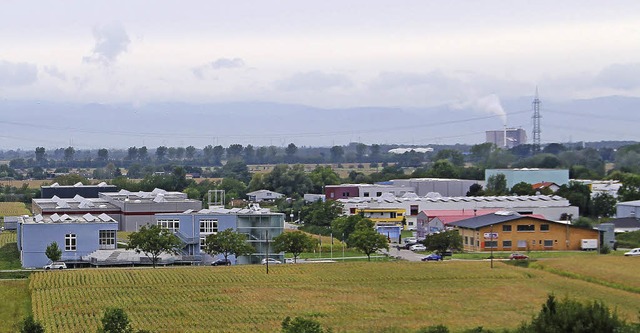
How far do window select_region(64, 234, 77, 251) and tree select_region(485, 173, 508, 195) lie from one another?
91.4 feet

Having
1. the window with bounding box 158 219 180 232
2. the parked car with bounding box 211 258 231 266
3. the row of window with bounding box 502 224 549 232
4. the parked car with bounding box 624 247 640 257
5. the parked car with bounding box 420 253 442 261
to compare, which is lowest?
the parked car with bounding box 211 258 231 266

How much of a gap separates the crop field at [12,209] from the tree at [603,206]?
87.3 feet

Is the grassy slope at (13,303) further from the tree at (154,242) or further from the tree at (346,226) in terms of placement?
the tree at (346,226)

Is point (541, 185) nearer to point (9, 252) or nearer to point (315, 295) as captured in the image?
point (9, 252)

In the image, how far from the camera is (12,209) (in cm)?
5706

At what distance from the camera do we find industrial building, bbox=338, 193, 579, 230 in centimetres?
4588

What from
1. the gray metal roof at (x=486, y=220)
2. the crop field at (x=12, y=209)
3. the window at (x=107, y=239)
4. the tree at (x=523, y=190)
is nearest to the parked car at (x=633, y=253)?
the gray metal roof at (x=486, y=220)

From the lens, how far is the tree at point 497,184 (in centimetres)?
5623

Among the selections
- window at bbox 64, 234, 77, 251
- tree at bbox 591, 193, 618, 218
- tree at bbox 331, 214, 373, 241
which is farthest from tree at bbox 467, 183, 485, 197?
window at bbox 64, 234, 77, 251

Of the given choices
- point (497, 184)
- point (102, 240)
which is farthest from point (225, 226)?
point (497, 184)

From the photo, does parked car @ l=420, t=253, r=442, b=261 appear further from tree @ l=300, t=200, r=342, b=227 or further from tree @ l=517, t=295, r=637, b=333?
tree @ l=517, t=295, r=637, b=333

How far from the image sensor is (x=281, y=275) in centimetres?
2731

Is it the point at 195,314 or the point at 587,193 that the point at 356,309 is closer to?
the point at 195,314

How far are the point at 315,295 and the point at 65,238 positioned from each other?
11.3 metres
